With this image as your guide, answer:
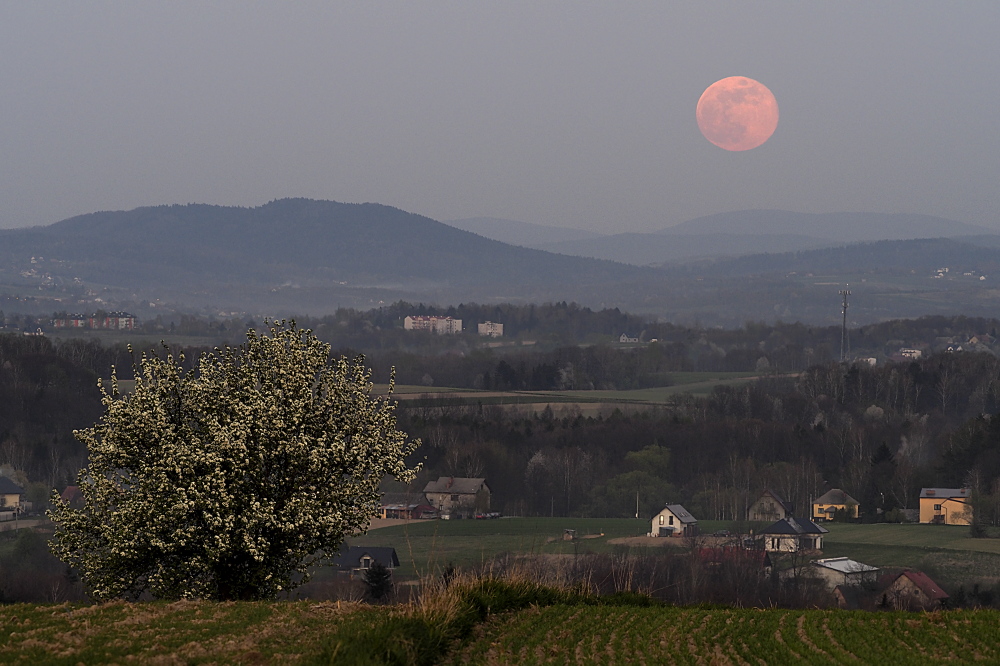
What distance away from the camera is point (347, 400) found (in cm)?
2702

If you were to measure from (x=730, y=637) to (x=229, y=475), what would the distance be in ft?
Answer: 36.2

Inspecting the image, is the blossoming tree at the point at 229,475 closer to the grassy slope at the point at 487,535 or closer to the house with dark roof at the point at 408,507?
the grassy slope at the point at 487,535

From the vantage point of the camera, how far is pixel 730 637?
58.7ft

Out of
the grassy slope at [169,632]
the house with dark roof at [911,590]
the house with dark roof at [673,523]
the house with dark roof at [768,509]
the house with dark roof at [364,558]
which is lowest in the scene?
the house with dark roof at [768,509]

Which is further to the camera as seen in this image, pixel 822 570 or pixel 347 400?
pixel 822 570

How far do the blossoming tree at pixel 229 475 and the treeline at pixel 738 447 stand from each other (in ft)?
282

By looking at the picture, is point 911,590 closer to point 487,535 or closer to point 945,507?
point 487,535

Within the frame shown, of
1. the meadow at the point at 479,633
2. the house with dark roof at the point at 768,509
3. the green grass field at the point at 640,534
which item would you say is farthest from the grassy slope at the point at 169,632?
the house with dark roof at the point at 768,509

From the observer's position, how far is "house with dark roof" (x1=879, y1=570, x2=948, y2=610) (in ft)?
184

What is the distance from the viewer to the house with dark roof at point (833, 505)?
109 meters

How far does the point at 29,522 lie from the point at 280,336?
82.8 m

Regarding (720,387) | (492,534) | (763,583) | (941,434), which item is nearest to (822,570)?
(763,583)

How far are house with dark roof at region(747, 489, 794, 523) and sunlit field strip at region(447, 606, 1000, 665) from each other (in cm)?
9020

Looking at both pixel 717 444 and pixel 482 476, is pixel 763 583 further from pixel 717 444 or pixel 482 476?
pixel 717 444
